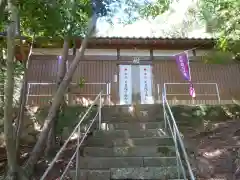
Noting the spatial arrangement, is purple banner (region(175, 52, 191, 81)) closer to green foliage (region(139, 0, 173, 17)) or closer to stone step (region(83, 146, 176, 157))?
green foliage (region(139, 0, 173, 17))

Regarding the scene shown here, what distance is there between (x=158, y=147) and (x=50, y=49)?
21.5ft

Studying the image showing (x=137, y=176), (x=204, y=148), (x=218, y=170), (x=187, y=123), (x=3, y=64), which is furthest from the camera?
(x=187, y=123)

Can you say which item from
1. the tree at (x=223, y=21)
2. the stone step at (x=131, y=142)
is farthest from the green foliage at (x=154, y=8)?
the stone step at (x=131, y=142)

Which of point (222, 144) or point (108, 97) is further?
point (108, 97)

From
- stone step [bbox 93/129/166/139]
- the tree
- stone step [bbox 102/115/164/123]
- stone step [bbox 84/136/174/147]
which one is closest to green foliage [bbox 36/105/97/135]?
stone step [bbox 102/115/164/123]

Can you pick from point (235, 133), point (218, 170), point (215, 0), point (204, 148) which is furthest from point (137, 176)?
point (215, 0)

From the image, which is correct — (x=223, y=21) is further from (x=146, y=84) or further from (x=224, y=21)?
(x=146, y=84)

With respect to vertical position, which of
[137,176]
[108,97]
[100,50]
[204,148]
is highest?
[100,50]

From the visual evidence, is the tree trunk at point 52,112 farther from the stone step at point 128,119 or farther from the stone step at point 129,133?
the stone step at point 128,119

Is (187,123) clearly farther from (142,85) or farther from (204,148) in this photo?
(142,85)

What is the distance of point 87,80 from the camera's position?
1032 centimetres

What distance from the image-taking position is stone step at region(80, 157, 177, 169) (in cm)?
546

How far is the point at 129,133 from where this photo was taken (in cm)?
666

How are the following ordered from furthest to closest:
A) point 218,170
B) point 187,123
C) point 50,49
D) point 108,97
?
point 50,49, point 108,97, point 187,123, point 218,170
